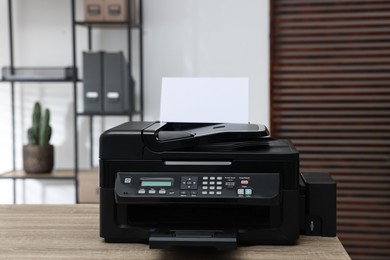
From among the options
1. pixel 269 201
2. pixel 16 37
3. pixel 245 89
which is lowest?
pixel 269 201

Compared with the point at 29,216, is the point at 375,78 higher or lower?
higher

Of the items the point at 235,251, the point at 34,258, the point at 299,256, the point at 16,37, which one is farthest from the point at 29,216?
the point at 16,37

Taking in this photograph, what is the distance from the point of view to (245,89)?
1.68 metres

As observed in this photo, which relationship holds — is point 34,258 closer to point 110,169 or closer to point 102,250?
point 102,250

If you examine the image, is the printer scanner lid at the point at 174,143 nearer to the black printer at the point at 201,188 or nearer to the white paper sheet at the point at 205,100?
the black printer at the point at 201,188

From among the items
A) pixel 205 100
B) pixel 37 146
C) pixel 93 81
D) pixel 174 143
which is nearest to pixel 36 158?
pixel 37 146

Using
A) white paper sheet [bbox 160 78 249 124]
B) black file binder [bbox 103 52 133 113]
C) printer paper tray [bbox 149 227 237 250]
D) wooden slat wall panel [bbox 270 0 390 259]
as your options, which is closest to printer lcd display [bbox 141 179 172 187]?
printer paper tray [bbox 149 227 237 250]

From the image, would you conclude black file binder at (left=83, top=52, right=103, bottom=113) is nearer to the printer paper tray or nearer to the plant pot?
the plant pot

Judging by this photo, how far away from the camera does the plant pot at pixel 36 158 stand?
3373 mm

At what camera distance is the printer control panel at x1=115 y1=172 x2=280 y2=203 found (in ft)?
4.65

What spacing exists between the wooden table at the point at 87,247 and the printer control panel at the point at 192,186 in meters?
0.13

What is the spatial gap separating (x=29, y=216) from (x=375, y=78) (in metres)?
2.40

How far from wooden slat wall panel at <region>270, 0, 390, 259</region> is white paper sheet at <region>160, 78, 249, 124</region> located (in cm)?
191

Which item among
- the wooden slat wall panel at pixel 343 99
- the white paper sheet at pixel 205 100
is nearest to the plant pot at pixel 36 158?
the wooden slat wall panel at pixel 343 99
